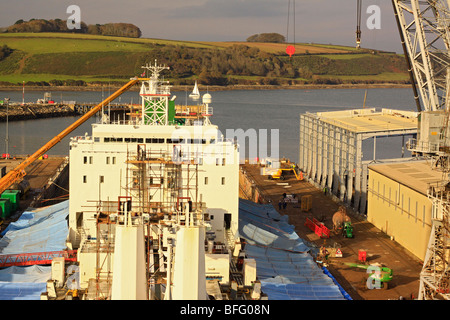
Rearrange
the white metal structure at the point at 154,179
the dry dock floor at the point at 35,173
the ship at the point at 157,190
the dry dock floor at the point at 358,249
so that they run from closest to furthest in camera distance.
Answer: the ship at the point at 157,190
the white metal structure at the point at 154,179
the dry dock floor at the point at 358,249
the dry dock floor at the point at 35,173

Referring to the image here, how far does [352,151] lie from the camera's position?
37406mm

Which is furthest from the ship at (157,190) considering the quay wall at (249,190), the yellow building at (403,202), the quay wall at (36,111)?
the quay wall at (36,111)

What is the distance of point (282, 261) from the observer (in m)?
25.2

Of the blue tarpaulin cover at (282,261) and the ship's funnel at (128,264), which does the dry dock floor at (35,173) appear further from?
the ship's funnel at (128,264)

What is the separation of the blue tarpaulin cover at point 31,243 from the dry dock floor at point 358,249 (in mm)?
9154

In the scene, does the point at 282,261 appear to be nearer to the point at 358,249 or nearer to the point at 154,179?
the point at 358,249

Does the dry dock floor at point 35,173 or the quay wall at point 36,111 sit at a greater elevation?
the quay wall at point 36,111

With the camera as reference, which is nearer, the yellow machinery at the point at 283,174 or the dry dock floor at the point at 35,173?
the dry dock floor at the point at 35,173

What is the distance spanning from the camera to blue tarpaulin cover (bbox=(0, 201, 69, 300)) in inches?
802

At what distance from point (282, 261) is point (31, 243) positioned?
876 cm

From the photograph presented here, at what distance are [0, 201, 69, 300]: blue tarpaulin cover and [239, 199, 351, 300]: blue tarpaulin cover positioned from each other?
6.28m

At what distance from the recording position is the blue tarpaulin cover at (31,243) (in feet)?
66.8

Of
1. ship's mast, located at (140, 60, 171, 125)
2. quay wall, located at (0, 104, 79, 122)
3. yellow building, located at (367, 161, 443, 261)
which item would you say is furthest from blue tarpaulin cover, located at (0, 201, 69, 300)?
quay wall, located at (0, 104, 79, 122)
